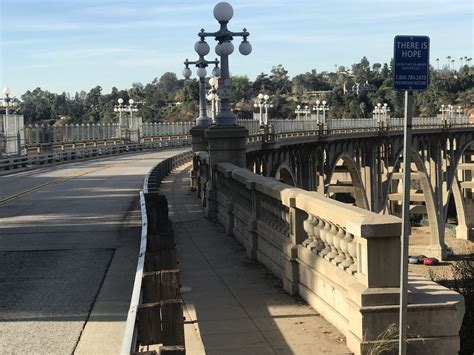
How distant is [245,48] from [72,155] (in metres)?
39.8

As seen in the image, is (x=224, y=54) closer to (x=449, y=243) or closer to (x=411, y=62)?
(x=411, y=62)

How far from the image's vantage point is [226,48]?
17438 millimetres

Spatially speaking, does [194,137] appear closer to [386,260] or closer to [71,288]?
[71,288]

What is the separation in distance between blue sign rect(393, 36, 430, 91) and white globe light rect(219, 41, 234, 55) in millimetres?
11838

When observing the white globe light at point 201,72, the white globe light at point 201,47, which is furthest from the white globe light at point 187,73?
→ the white globe light at point 201,47

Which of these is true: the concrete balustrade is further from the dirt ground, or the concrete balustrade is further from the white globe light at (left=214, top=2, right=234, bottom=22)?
the dirt ground

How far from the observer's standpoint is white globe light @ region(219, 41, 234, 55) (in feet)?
57.2

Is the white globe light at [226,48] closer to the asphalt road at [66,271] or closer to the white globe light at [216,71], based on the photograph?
the asphalt road at [66,271]

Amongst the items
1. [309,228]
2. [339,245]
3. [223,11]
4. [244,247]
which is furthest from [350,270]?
[223,11]

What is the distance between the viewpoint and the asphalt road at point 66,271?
8.54m

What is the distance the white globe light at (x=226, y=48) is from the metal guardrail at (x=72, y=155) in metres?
30.0

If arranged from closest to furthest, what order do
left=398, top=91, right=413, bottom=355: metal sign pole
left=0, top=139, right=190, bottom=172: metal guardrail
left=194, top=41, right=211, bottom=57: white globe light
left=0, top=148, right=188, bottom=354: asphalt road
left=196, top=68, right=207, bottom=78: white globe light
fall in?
1. left=398, top=91, right=413, bottom=355: metal sign pole
2. left=0, top=148, right=188, bottom=354: asphalt road
3. left=194, top=41, right=211, bottom=57: white globe light
4. left=196, top=68, right=207, bottom=78: white globe light
5. left=0, top=139, right=190, bottom=172: metal guardrail

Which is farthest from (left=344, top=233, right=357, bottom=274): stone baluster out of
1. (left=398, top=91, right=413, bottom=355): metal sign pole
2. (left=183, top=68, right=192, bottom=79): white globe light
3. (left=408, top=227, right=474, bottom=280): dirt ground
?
(left=408, top=227, right=474, bottom=280): dirt ground

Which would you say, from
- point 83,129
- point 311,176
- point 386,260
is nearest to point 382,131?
point 311,176
